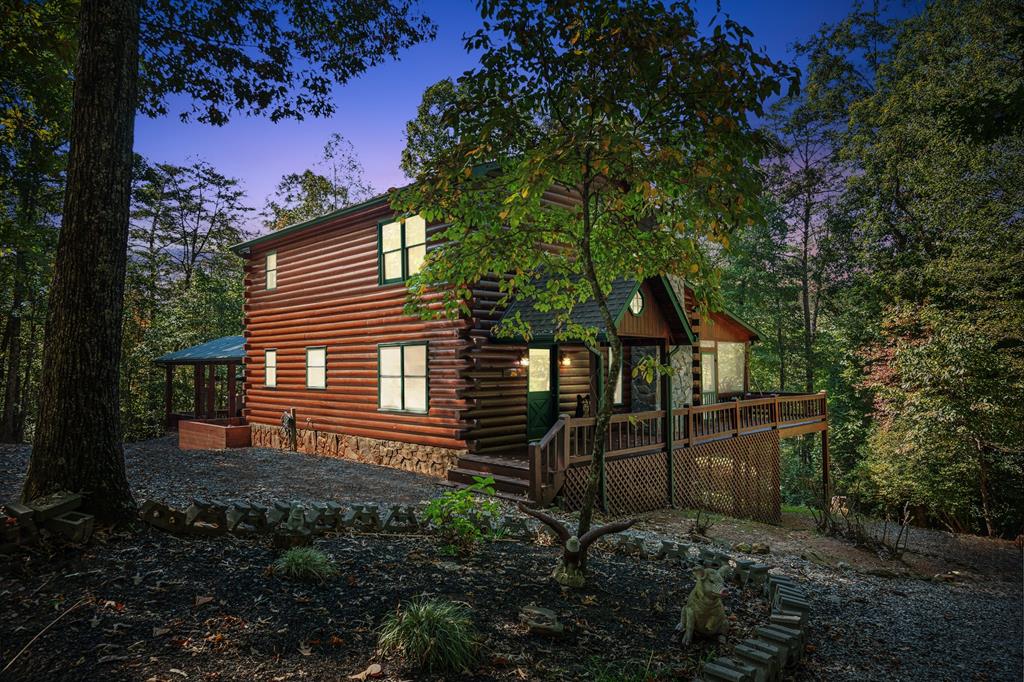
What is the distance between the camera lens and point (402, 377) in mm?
13273

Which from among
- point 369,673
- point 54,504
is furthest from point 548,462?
point 54,504

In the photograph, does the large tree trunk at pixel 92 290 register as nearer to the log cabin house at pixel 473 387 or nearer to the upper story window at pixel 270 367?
the log cabin house at pixel 473 387

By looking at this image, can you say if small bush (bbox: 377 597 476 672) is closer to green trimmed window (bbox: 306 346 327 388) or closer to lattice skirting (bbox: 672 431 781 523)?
lattice skirting (bbox: 672 431 781 523)

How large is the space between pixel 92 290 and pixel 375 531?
363cm

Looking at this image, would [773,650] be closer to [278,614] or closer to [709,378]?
[278,614]

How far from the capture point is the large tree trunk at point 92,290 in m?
4.86

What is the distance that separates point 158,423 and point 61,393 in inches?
1008

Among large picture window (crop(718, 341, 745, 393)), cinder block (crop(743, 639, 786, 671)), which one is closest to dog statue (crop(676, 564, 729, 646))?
cinder block (crop(743, 639, 786, 671))

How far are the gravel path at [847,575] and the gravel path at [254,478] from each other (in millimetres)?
21

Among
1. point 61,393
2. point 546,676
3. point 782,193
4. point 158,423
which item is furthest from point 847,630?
point 158,423

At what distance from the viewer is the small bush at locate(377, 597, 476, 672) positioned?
10.5 feet

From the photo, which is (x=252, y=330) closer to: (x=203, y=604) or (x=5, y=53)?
(x=5, y=53)

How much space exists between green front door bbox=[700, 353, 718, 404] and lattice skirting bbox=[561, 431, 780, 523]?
272cm

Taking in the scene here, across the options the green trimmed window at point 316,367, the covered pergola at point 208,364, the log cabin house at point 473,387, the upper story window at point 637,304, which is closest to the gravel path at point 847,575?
the log cabin house at point 473,387
